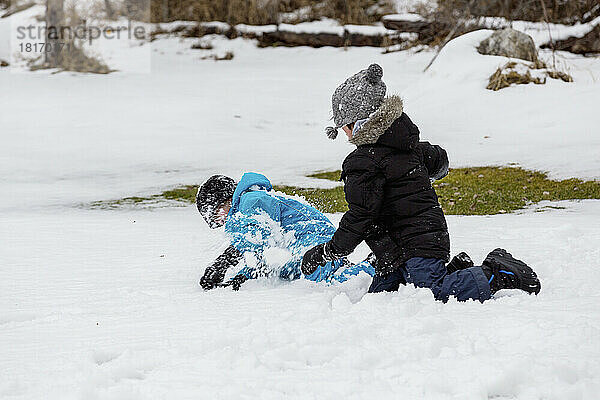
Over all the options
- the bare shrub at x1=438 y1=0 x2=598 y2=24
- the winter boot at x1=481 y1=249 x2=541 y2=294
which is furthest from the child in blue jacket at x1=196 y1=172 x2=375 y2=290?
the bare shrub at x1=438 y1=0 x2=598 y2=24

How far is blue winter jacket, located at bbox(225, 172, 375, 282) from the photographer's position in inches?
154

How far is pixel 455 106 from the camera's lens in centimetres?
1259

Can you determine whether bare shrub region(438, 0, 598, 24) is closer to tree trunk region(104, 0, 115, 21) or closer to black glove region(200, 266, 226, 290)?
tree trunk region(104, 0, 115, 21)

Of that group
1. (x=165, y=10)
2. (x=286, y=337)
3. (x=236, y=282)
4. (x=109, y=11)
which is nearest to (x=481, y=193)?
(x=236, y=282)

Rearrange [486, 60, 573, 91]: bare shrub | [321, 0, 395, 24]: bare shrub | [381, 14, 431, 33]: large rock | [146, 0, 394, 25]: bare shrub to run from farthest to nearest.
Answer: [146, 0, 394, 25]: bare shrub, [321, 0, 395, 24]: bare shrub, [381, 14, 431, 33]: large rock, [486, 60, 573, 91]: bare shrub

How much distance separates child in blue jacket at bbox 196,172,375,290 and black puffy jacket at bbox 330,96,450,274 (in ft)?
1.12

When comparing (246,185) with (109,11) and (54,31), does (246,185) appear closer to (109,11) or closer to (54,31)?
(54,31)

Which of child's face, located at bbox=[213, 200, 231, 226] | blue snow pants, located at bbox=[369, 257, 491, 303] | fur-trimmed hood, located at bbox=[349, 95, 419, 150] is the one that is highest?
fur-trimmed hood, located at bbox=[349, 95, 419, 150]

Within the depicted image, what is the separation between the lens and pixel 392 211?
3504mm

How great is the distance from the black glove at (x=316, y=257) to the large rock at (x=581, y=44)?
45.7ft

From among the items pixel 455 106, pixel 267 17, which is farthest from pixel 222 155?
pixel 267 17

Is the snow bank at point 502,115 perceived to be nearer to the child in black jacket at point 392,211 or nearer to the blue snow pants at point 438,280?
the child in black jacket at point 392,211

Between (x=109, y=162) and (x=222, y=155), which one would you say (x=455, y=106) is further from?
(x=109, y=162)

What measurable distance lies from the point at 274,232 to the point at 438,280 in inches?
42.7
